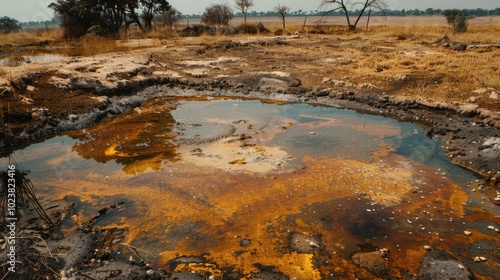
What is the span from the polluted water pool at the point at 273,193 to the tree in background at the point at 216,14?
23439 millimetres

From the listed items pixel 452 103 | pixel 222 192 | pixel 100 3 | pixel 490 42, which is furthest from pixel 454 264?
pixel 100 3

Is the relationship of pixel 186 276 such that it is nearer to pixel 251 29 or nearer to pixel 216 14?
pixel 251 29

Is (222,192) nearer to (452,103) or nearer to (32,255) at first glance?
(32,255)

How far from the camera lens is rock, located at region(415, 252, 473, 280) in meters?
3.08

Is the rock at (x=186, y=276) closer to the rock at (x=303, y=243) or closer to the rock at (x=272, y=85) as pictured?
the rock at (x=303, y=243)

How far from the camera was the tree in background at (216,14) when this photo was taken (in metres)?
28.6

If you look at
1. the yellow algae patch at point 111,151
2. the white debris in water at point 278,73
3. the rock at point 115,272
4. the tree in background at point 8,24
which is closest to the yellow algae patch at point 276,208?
the rock at point 115,272

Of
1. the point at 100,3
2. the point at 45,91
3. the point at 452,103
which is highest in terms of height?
the point at 100,3

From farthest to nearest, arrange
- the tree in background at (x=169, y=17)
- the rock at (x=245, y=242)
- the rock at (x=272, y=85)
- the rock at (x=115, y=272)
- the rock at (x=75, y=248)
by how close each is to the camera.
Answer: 1. the tree in background at (x=169, y=17)
2. the rock at (x=272, y=85)
3. the rock at (x=245, y=242)
4. the rock at (x=75, y=248)
5. the rock at (x=115, y=272)

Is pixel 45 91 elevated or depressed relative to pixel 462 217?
elevated

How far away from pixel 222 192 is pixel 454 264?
2959 mm

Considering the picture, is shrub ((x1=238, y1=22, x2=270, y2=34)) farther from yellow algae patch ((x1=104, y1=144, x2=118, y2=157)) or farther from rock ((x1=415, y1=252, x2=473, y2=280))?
rock ((x1=415, y1=252, x2=473, y2=280))

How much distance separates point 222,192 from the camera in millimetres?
4719

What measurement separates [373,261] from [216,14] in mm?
28778
